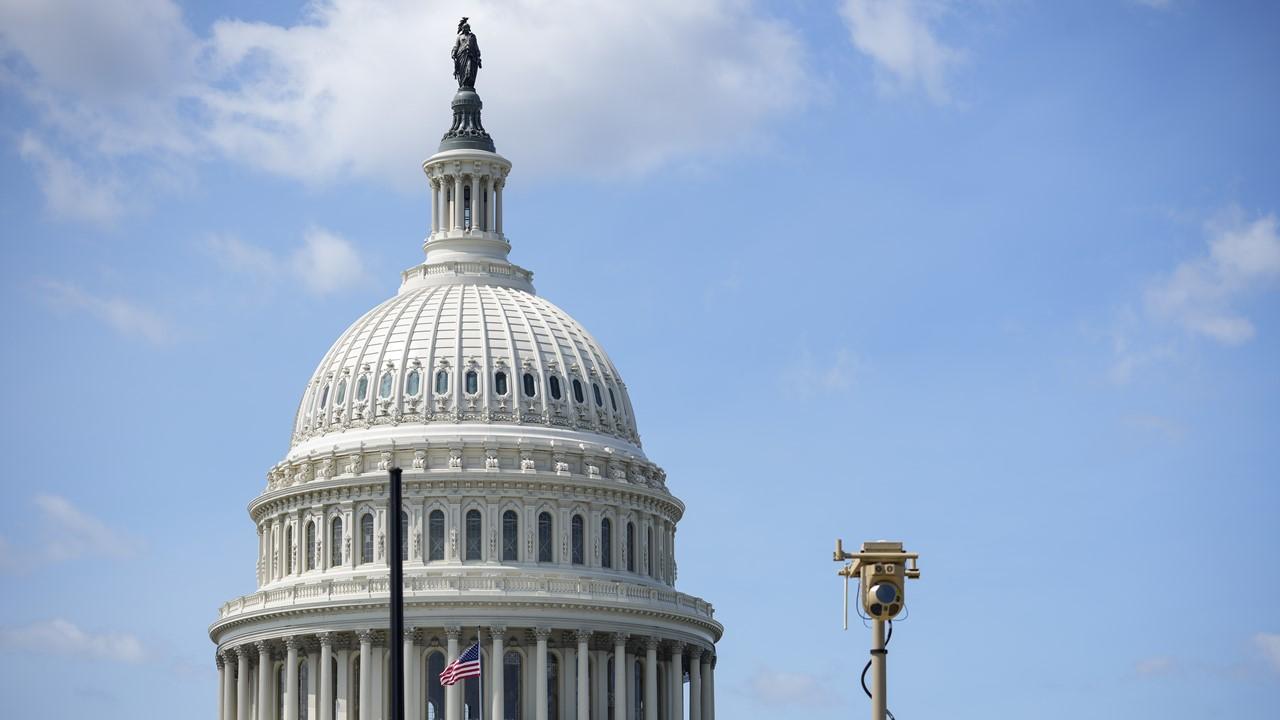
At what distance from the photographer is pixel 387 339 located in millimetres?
140375

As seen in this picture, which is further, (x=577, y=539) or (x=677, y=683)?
(x=577, y=539)

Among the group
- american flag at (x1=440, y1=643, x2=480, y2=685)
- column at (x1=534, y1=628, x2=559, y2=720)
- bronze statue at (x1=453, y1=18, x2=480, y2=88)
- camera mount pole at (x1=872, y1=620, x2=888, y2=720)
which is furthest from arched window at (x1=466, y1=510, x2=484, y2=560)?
camera mount pole at (x1=872, y1=620, x2=888, y2=720)

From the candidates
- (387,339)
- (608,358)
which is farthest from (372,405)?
(608,358)

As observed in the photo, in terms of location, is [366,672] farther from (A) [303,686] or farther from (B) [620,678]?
(B) [620,678]

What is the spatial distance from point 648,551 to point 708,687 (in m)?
8.01

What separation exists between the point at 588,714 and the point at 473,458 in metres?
14.9

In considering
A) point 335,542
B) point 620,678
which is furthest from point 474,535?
point 620,678

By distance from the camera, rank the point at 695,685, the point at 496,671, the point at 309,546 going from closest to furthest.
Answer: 1. the point at 496,671
2. the point at 309,546
3. the point at 695,685

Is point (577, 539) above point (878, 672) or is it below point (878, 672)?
above

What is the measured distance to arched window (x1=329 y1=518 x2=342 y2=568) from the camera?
135 m

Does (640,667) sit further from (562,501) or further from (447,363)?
(447,363)

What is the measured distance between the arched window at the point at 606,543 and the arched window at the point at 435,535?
8.59 m

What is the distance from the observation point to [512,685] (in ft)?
431

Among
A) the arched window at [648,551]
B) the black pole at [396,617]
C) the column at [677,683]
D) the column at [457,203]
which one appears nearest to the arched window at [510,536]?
the arched window at [648,551]
